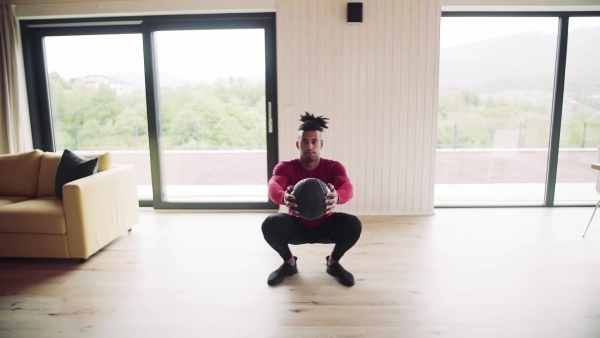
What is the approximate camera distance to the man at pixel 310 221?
2.22 metres

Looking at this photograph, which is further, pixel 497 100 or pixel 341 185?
pixel 497 100

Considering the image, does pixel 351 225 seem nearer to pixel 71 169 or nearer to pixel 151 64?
pixel 71 169

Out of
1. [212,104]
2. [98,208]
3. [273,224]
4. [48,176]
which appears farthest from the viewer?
[212,104]

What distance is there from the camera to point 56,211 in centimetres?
259

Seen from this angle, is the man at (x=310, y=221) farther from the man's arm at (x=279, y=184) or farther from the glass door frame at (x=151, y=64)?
the glass door frame at (x=151, y=64)

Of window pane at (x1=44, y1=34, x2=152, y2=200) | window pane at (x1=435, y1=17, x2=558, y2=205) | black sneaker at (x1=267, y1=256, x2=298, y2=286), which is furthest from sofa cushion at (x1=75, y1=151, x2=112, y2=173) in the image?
window pane at (x1=435, y1=17, x2=558, y2=205)

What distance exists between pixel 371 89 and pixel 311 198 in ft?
6.76

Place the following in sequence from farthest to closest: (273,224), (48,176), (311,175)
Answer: (48,176), (311,175), (273,224)

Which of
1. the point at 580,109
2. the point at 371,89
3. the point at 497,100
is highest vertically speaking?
the point at 371,89

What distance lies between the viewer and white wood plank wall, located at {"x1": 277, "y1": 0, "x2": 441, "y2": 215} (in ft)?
11.7

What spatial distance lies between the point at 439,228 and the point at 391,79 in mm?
1560

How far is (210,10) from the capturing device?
3598 mm

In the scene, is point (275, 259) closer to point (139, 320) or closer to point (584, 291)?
point (139, 320)

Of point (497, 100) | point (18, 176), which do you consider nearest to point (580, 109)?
point (497, 100)
